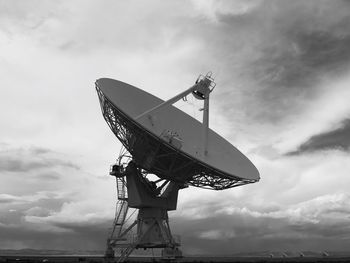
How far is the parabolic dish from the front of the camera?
35344mm

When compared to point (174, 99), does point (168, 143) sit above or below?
below

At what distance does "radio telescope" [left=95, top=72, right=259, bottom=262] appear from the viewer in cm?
3606

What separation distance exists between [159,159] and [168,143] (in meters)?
3.06

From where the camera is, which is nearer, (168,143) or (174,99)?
(168,143)

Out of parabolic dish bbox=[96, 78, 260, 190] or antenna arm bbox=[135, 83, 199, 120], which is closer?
parabolic dish bbox=[96, 78, 260, 190]

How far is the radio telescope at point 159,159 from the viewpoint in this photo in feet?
118

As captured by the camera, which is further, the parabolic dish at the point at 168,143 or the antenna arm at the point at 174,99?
the antenna arm at the point at 174,99

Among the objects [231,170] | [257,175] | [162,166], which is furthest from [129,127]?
[257,175]

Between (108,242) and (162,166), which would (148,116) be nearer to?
(162,166)

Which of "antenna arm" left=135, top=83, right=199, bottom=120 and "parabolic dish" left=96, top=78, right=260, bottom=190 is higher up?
"antenna arm" left=135, top=83, right=199, bottom=120

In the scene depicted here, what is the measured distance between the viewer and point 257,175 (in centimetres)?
3959

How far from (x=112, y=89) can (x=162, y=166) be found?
340 inches

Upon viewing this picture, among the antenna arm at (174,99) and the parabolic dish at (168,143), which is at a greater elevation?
the antenna arm at (174,99)

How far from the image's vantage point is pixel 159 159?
37469 mm
